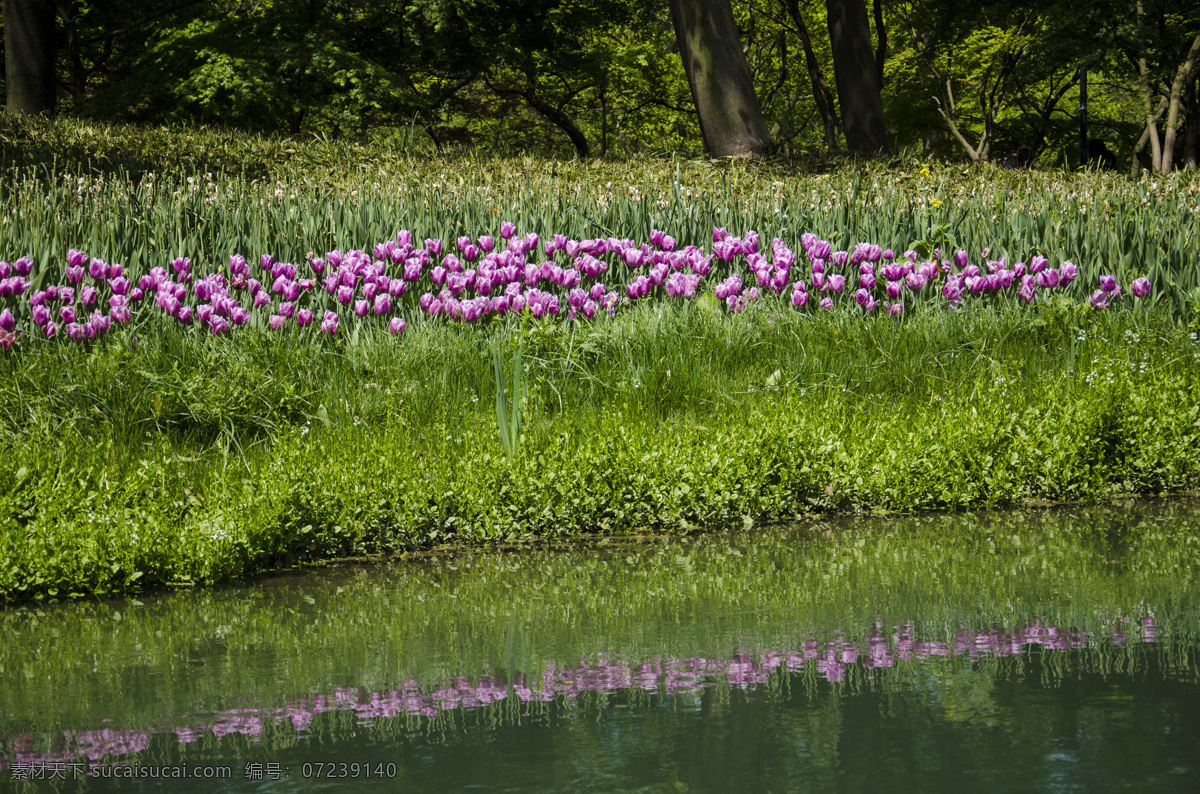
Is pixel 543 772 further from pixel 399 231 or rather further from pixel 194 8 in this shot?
pixel 194 8

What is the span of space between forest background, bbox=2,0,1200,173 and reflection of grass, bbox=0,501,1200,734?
8.24 m

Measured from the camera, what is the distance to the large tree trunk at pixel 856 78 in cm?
1744

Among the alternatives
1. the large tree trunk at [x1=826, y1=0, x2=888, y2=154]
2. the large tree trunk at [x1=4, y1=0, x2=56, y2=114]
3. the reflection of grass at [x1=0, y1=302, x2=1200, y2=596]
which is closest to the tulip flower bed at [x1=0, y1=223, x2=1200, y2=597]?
the reflection of grass at [x1=0, y1=302, x2=1200, y2=596]

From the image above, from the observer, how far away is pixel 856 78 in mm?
17531

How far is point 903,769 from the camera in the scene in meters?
2.20

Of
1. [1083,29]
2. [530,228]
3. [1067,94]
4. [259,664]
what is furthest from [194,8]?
[1067,94]

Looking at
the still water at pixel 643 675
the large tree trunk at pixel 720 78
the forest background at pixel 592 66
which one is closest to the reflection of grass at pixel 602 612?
the still water at pixel 643 675

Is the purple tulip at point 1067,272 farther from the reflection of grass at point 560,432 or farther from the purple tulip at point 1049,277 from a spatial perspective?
the reflection of grass at point 560,432

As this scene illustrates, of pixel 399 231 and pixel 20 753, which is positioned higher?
pixel 399 231

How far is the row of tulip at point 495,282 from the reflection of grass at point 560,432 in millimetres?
197

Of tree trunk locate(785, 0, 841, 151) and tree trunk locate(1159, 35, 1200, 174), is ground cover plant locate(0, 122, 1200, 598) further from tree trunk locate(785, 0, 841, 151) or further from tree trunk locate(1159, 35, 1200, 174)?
tree trunk locate(785, 0, 841, 151)

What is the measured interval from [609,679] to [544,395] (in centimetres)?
299

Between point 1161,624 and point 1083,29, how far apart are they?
17733 mm

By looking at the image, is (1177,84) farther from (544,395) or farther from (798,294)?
(544,395)
